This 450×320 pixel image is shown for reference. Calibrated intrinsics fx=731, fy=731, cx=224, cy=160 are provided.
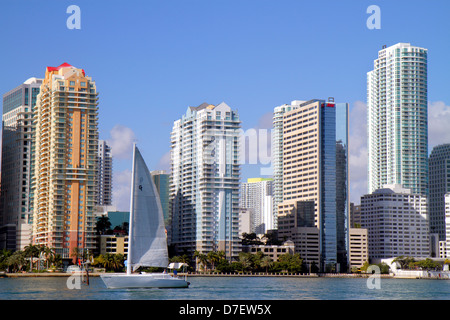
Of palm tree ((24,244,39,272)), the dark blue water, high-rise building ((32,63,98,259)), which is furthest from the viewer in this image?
high-rise building ((32,63,98,259))

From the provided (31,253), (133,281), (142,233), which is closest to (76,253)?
(31,253)

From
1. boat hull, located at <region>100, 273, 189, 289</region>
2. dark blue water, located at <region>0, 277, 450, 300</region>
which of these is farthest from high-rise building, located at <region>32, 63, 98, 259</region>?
boat hull, located at <region>100, 273, 189, 289</region>

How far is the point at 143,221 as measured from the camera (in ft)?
235

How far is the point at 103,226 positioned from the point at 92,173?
24795 millimetres

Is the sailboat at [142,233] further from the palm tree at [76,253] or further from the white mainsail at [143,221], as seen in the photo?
the palm tree at [76,253]

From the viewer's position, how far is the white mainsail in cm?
7131

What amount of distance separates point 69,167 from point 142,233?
4312 inches

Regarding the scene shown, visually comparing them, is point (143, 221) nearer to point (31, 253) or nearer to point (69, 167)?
point (31, 253)

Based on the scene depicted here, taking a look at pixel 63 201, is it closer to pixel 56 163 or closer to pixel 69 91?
pixel 56 163

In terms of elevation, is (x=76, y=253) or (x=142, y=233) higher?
(x=142, y=233)

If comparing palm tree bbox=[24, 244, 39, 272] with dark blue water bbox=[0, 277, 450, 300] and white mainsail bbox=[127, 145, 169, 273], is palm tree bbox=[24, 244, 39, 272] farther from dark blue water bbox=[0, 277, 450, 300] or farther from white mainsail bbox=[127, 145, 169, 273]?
white mainsail bbox=[127, 145, 169, 273]

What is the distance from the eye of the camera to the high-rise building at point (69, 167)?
175 m
